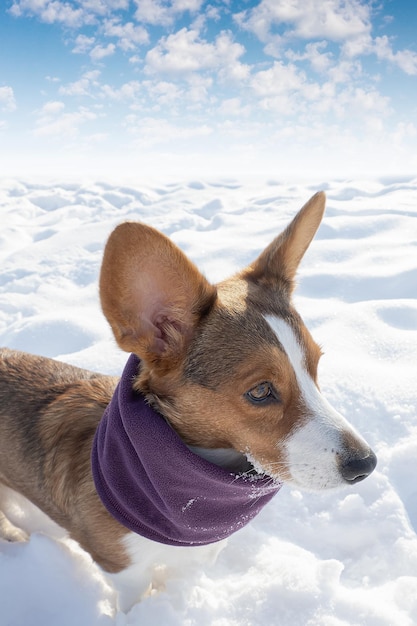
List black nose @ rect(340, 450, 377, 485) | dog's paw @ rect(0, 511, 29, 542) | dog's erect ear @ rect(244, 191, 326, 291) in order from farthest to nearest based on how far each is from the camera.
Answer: dog's paw @ rect(0, 511, 29, 542), dog's erect ear @ rect(244, 191, 326, 291), black nose @ rect(340, 450, 377, 485)

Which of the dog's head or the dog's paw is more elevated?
the dog's head

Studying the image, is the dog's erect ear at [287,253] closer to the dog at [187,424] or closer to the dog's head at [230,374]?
the dog at [187,424]

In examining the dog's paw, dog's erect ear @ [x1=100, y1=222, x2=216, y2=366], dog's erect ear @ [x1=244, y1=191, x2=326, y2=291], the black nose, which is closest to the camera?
dog's erect ear @ [x1=100, y1=222, x2=216, y2=366]

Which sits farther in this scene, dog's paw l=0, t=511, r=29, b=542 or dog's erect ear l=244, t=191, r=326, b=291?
dog's paw l=0, t=511, r=29, b=542

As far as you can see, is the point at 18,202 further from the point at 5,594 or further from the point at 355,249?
the point at 5,594

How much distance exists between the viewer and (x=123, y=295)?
146 cm

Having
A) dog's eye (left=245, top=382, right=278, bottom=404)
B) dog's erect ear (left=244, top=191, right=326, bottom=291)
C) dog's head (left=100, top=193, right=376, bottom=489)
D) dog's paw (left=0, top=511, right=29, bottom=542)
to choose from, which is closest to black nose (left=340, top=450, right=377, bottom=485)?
dog's head (left=100, top=193, right=376, bottom=489)

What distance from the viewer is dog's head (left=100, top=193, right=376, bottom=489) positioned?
1517 millimetres

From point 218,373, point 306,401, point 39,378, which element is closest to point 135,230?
point 218,373

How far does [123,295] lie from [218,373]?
42 centimetres

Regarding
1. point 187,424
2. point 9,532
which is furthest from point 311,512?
point 9,532

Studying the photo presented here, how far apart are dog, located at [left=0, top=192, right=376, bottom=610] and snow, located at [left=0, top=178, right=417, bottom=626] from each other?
0.37 m

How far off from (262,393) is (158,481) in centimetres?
50

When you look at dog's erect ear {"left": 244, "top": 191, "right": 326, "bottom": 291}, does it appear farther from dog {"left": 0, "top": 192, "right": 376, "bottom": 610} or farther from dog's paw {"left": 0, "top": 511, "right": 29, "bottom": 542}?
dog's paw {"left": 0, "top": 511, "right": 29, "bottom": 542}
